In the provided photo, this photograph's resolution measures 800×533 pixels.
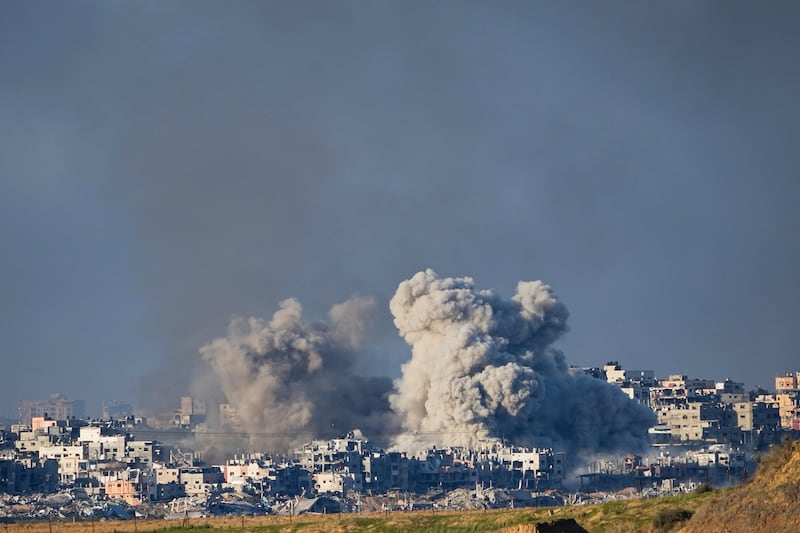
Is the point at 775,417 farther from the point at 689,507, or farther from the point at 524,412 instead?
the point at 689,507

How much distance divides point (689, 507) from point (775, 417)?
145141 mm

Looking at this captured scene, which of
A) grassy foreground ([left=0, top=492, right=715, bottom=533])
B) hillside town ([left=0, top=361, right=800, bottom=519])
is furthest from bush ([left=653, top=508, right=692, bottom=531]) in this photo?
hillside town ([left=0, top=361, right=800, bottom=519])

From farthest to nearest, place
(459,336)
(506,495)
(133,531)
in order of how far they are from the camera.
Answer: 1. (459,336)
2. (506,495)
3. (133,531)

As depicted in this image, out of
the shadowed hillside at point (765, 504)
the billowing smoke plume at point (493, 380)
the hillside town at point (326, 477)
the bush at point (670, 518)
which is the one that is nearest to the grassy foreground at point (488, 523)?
the bush at point (670, 518)

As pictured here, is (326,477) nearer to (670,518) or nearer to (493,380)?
(493,380)

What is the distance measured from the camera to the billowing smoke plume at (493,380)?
146250 millimetres

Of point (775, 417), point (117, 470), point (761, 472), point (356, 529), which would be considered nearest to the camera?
point (761, 472)

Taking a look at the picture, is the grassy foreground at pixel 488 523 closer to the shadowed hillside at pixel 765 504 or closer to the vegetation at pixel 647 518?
the vegetation at pixel 647 518

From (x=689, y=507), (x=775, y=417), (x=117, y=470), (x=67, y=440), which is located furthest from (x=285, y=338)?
(x=689, y=507)

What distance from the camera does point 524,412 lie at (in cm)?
15088

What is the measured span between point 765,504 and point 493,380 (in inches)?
3996

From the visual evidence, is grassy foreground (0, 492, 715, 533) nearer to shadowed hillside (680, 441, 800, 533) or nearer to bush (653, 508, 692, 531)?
bush (653, 508, 692, 531)

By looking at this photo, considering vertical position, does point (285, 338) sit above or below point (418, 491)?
above

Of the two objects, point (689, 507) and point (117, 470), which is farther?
point (117, 470)
